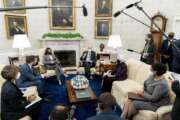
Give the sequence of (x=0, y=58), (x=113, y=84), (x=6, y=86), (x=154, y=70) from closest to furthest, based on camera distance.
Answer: (x=6, y=86) < (x=154, y=70) < (x=113, y=84) < (x=0, y=58)

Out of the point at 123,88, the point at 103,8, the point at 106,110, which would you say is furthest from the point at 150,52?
the point at 106,110

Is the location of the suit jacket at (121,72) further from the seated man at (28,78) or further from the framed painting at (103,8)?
the framed painting at (103,8)

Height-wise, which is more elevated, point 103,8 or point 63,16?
point 103,8

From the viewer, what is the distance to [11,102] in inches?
90.7

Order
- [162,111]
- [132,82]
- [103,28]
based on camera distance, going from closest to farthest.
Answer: [162,111], [132,82], [103,28]

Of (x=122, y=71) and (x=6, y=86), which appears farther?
(x=122, y=71)

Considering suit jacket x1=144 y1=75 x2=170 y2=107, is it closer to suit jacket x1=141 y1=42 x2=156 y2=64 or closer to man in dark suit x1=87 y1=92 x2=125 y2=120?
man in dark suit x1=87 y1=92 x2=125 y2=120

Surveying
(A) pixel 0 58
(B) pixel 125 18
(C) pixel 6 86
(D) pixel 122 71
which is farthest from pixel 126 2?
(C) pixel 6 86

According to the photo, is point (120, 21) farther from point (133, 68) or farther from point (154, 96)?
point (154, 96)

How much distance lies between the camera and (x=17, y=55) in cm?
598

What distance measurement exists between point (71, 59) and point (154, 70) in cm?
433

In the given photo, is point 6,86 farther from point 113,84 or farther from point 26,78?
point 113,84

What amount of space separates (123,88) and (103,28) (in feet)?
11.4

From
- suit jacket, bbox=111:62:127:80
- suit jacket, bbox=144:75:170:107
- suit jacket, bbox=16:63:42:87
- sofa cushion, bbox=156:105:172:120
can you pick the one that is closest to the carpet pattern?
suit jacket, bbox=16:63:42:87
